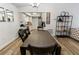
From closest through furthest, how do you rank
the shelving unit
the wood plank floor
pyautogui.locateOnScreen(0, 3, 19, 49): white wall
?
the wood plank floor < pyautogui.locateOnScreen(0, 3, 19, 49): white wall < the shelving unit

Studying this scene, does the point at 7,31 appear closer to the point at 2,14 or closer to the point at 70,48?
the point at 2,14

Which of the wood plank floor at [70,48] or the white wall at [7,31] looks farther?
the white wall at [7,31]

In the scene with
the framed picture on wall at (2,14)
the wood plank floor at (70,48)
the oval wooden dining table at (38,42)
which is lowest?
the wood plank floor at (70,48)

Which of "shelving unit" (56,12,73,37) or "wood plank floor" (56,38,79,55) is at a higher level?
"shelving unit" (56,12,73,37)

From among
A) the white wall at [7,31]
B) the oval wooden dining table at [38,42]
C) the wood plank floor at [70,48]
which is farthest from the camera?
the white wall at [7,31]

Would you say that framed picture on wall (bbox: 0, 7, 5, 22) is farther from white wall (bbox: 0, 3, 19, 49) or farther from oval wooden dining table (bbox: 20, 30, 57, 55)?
oval wooden dining table (bbox: 20, 30, 57, 55)

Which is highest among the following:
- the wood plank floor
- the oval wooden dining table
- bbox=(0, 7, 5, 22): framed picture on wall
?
bbox=(0, 7, 5, 22): framed picture on wall

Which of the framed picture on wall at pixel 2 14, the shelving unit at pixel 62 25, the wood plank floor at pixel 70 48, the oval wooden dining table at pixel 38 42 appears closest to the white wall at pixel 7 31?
the framed picture on wall at pixel 2 14

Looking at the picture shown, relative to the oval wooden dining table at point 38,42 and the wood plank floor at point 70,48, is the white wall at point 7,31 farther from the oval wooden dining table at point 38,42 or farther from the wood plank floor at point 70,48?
the wood plank floor at point 70,48

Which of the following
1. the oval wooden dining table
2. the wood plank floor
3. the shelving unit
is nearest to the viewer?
the oval wooden dining table

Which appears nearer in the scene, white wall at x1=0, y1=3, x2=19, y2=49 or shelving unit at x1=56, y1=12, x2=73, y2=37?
white wall at x1=0, y1=3, x2=19, y2=49

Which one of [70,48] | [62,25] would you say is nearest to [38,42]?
[70,48]

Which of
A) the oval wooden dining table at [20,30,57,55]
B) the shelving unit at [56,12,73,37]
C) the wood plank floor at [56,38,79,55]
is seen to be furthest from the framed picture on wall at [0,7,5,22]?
the shelving unit at [56,12,73,37]

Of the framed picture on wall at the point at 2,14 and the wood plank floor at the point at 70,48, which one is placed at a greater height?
the framed picture on wall at the point at 2,14
